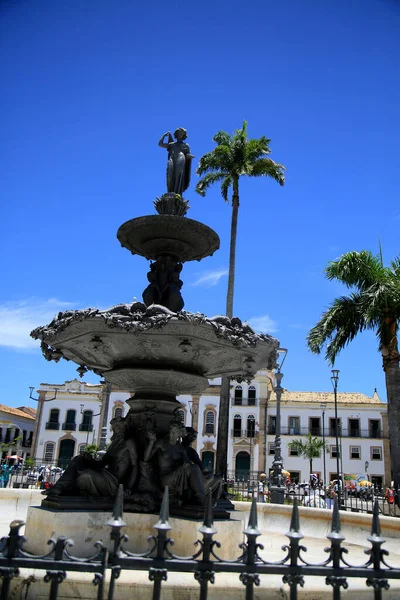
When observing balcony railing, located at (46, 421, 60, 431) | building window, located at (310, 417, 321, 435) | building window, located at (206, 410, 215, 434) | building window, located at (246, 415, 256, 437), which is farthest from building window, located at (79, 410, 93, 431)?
building window, located at (310, 417, 321, 435)

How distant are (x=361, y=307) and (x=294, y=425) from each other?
38.4 meters

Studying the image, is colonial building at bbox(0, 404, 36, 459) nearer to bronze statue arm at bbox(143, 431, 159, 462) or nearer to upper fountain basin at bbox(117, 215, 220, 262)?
upper fountain basin at bbox(117, 215, 220, 262)

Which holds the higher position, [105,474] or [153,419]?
[153,419]

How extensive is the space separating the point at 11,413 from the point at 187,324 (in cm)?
6468

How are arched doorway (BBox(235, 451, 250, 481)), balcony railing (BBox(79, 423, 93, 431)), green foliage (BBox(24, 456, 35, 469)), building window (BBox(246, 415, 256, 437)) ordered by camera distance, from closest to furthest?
green foliage (BBox(24, 456, 35, 469))
arched doorway (BBox(235, 451, 250, 481))
building window (BBox(246, 415, 256, 437))
balcony railing (BBox(79, 423, 93, 431))

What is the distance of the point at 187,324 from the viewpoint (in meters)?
5.48

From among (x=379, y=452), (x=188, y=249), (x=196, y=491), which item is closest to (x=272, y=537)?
(x=196, y=491)

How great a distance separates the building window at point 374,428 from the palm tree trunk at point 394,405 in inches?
1477

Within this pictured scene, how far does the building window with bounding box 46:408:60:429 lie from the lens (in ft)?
187

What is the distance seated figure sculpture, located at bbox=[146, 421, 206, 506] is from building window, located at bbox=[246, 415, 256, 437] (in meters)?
48.8

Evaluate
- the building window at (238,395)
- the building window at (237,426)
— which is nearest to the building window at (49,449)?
the building window at (237,426)

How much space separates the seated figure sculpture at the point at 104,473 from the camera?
5.80 m

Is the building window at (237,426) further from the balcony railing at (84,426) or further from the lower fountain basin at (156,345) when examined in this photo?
the lower fountain basin at (156,345)

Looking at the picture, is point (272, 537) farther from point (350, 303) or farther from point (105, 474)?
point (350, 303)
